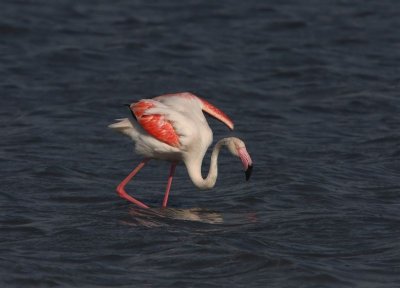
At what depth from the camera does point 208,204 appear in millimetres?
10398

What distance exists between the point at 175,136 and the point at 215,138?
3341mm

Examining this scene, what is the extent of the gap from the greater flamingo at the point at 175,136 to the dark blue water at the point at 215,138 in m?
0.45

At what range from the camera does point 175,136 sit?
990cm

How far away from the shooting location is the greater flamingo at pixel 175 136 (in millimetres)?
9875

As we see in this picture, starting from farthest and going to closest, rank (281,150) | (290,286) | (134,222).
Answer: (281,150) < (134,222) < (290,286)

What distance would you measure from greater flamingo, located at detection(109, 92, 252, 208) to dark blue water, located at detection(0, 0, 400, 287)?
1.48 feet

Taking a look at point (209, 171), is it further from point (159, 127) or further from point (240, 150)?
point (159, 127)

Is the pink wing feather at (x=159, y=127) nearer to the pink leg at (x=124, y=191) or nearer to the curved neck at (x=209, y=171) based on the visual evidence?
the curved neck at (x=209, y=171)

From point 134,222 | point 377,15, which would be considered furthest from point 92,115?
point 377,15

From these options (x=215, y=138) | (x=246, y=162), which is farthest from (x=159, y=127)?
(x=215, y=138)

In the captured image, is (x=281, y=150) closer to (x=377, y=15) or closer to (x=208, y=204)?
(x=208, y=204)

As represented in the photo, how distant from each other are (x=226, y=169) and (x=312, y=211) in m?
2.05

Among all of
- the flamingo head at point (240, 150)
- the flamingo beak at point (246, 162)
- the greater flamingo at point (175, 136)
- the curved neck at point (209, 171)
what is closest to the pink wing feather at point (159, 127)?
the greater flamingo at point (175, 136)

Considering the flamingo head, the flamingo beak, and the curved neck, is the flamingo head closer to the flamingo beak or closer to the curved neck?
the flamingo beak
